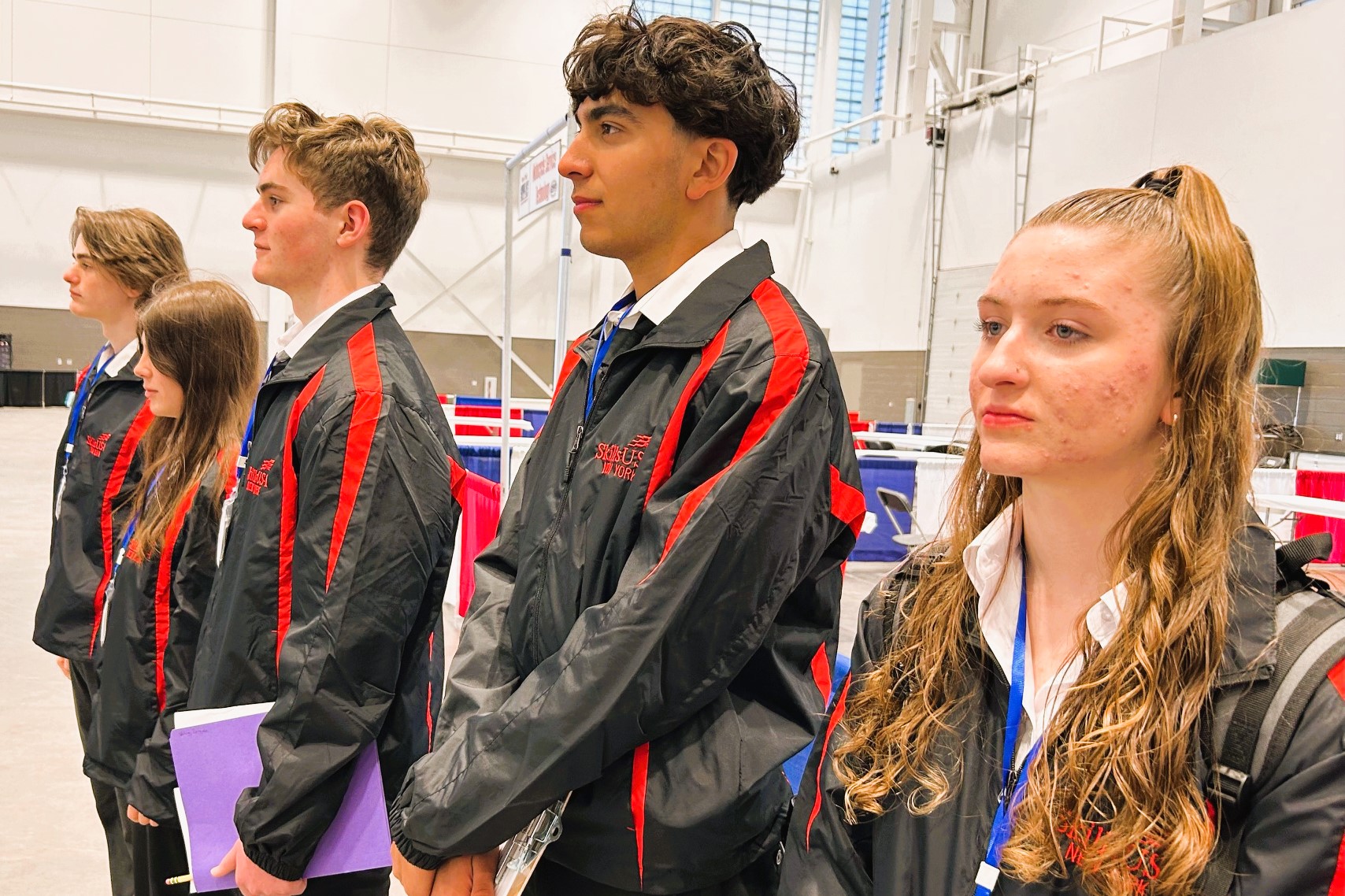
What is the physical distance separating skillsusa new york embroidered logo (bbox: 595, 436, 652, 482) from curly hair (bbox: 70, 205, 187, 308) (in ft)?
6.39

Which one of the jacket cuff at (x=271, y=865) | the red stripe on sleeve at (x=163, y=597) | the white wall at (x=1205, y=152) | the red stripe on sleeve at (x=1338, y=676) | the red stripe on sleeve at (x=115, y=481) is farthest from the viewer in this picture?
the white wall at (x=1205, y=152)

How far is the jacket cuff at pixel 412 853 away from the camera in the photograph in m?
1.37

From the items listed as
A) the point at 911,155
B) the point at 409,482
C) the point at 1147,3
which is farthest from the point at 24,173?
the point at 409,482

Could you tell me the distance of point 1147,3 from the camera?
1190 centimetres

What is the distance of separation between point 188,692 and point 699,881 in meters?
1.18

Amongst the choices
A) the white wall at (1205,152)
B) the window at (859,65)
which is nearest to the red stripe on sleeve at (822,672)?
the white wall at (1205,152)

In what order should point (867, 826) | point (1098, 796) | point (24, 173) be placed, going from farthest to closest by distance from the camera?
point (24, 173)
point (867, 826)
point (1098, 796)

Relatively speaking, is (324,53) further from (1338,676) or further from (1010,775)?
(1338,676)

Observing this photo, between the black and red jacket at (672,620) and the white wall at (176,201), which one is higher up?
the white wall at (176,201)

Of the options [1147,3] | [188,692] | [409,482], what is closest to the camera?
[409,482]

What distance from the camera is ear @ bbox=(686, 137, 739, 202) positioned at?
163 centimetres

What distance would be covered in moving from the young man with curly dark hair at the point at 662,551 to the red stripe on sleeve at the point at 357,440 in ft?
0.82

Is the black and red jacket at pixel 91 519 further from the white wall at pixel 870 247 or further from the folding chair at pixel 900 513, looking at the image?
the white wall at pixel 870 247

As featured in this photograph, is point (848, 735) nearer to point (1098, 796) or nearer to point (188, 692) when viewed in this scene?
point (1098, 796)
